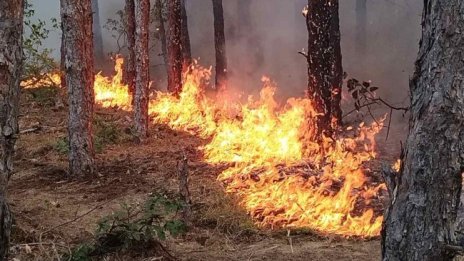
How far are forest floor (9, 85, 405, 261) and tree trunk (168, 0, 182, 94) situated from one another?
412 cm

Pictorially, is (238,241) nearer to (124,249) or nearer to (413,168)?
(124,249)

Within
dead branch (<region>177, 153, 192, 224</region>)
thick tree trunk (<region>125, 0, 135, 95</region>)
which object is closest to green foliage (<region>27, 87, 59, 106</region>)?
thick tree trunk (<region>125, 0, 135, 95</region>)

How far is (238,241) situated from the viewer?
5602 millimetres

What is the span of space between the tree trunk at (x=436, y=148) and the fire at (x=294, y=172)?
3021 mm

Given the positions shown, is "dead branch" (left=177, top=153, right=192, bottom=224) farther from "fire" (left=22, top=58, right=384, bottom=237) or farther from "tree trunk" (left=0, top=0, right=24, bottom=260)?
"tree trunk" (left=0, top=0, right=24, bottom=260)

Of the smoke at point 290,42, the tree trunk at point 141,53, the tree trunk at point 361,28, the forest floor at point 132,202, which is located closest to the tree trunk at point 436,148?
the forest floor at point 132,202

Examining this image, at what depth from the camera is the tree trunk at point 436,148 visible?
2623 mm

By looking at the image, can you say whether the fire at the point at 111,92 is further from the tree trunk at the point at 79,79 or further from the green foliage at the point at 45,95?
the tree trunk at the point at 79,79

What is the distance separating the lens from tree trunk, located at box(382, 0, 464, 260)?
8.61ft

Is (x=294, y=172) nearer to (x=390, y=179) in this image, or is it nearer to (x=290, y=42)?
(x=390, y=179)

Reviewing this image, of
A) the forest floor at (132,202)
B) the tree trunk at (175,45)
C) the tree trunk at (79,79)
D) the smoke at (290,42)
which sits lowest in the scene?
the forest floor at (132,202)

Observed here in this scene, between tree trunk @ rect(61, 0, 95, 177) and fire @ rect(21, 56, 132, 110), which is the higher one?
fire @ rect(21, 56, 132, 110)

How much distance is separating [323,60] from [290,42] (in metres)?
26.4

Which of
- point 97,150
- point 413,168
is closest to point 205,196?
point 97,150
